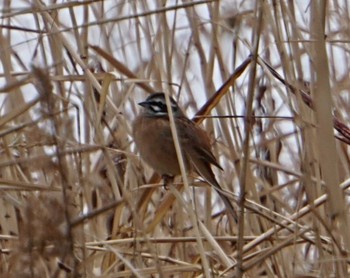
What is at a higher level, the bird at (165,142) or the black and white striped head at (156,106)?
the black and white striped head at (156,106)

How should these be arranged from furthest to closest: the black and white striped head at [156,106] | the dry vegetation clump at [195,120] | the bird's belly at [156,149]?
1. the bird's belly at [156,149]
2. the black and white striped head at [156,106]
3. the dry vegetation clump at [195,120]

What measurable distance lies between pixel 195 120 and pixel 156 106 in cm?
22

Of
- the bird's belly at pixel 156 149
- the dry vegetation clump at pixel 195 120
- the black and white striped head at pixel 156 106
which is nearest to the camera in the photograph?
the dry vegetation clump at pixel 195 120

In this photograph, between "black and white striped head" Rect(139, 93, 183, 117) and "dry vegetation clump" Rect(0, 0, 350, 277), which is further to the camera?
"black and white striped head" Rect(139, 93, 183, 117)

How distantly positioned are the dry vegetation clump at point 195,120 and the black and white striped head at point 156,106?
44mm

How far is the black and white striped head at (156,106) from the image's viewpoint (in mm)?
2986

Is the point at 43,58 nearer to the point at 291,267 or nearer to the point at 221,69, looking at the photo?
the point at 221,69

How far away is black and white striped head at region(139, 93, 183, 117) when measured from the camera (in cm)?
299

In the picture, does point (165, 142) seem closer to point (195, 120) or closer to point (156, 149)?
point (156, 149)

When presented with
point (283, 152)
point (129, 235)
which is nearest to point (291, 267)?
point (129, 235)

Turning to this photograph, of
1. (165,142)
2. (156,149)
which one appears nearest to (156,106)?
(156,149)

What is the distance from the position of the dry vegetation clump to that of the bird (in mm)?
52

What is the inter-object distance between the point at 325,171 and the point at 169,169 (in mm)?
1669

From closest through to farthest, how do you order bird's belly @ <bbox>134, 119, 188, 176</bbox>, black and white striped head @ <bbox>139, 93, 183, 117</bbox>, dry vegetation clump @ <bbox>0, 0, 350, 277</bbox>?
1. dry vegetation clump @ <bbox>0, 0, 350, 277</bbox>
2. black and white striped head @ <bbox>139, 93, 183, 117</bbox>
3. bird's belly @ <bbox>134, 119, 188, 176</bbox>
